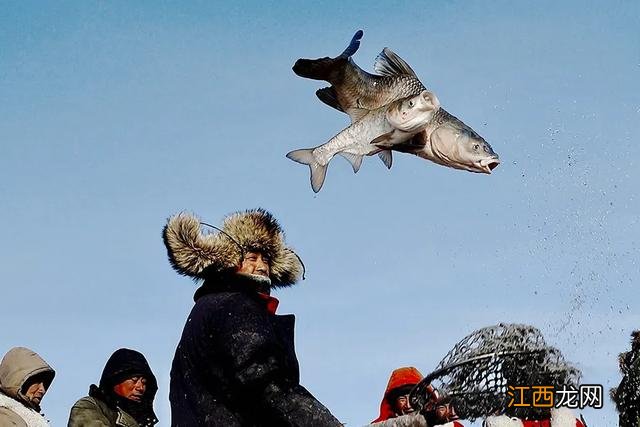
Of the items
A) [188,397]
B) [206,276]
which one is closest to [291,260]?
[206,276]

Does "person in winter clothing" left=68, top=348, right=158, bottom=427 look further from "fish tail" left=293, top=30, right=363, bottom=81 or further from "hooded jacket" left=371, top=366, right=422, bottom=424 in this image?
"fish tail" left=293, top=30, right=363, bottom=81

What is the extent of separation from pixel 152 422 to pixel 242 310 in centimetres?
309

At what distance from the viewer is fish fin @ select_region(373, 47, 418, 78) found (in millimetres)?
8328

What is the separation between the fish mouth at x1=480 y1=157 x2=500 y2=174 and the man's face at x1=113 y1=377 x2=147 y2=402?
3198 mm

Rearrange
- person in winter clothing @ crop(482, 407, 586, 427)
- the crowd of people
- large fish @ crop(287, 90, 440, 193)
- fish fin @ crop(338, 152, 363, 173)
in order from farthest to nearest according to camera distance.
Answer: person in winter clothing @ crop(482, 407, 586, 427), fish fin @ crop(338, 152, 363, 173), large fish @ crop(287, 90, 440, 193), the crowd of people

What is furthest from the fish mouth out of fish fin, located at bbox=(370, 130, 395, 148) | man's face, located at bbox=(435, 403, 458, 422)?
man's face, located at bbox=(435, 403, 458, 422)

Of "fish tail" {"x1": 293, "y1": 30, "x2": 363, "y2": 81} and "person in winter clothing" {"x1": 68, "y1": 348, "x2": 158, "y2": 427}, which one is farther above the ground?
"fish tail" {"x1": 293, "y1": 30, "x2": 363, "y2": 81}

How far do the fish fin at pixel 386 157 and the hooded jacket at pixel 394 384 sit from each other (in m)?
2.06

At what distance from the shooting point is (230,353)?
240 inches

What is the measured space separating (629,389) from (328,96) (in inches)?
134

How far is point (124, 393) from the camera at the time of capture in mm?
8961

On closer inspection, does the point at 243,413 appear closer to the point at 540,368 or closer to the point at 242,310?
the point at 242,310

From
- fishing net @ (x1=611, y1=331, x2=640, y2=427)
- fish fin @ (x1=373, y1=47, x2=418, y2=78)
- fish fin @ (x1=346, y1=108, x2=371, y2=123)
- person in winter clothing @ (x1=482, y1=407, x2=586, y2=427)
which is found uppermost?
fish fin @ (x1=373, y1=47, x2=418, y2=78)

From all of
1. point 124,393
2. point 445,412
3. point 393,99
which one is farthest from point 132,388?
point 445,412
